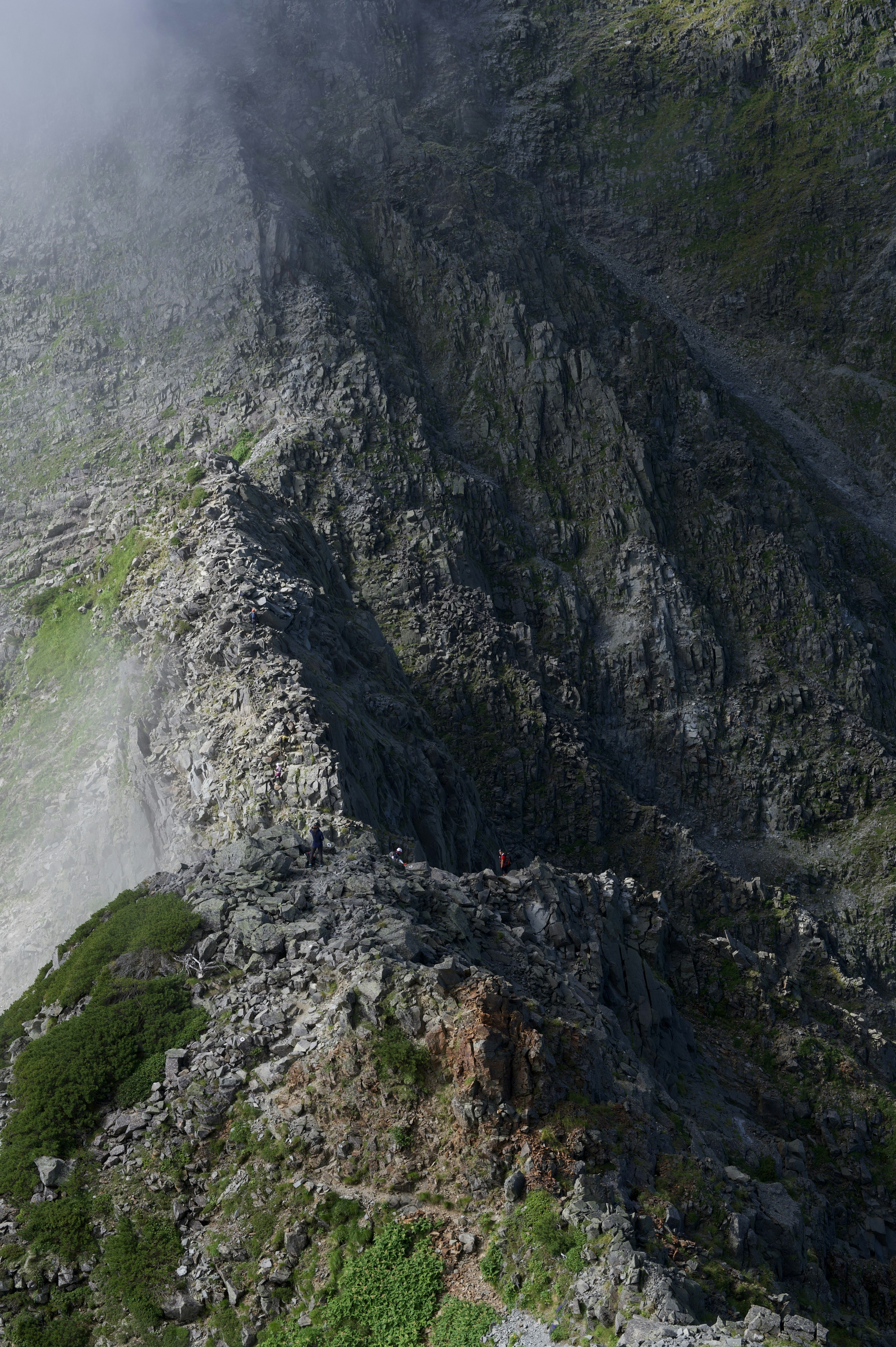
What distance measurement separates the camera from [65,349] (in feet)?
397

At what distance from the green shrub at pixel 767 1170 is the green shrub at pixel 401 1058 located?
1751 cm

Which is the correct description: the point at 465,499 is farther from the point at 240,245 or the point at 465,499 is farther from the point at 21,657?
the point at 21,657

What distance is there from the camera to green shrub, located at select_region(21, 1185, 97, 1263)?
25.8m

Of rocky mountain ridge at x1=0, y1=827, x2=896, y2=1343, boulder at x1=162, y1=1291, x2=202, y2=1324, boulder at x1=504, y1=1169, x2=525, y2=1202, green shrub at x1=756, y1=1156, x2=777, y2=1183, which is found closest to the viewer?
rocky mountain ridge at x1=0, y1=827, x2=896, y2=1343

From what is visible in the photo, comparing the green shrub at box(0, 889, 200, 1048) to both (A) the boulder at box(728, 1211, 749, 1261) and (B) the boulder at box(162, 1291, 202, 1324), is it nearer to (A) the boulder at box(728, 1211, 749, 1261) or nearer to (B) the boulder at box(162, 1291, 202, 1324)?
(B) the boulder at box(162, 1291, 202, 1324)

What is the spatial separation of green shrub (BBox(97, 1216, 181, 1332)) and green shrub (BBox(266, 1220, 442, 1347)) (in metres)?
2.90

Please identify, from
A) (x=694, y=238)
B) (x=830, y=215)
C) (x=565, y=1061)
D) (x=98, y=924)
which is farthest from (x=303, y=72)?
(x=565, y=1061)

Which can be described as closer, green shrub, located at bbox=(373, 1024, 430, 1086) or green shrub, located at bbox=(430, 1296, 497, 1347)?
green shrub, located at bbox=(430, 1296, 497, 1347)

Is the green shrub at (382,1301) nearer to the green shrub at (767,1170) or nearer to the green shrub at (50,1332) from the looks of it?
the green shrub at (50,1332)

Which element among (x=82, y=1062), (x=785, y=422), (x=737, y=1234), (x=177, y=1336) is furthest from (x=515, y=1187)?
(x=785, y=422)

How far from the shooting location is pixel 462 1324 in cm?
2216

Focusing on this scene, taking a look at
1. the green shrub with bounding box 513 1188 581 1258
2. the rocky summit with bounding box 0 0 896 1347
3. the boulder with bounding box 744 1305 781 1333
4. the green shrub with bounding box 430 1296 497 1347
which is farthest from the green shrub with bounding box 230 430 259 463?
the boulder with bounding box 744 1305 781 1333

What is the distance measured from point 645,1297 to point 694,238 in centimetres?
17759

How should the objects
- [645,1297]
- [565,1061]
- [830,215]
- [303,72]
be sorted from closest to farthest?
[645,1297]
[565,1061]
[303,72]
[830,215]
